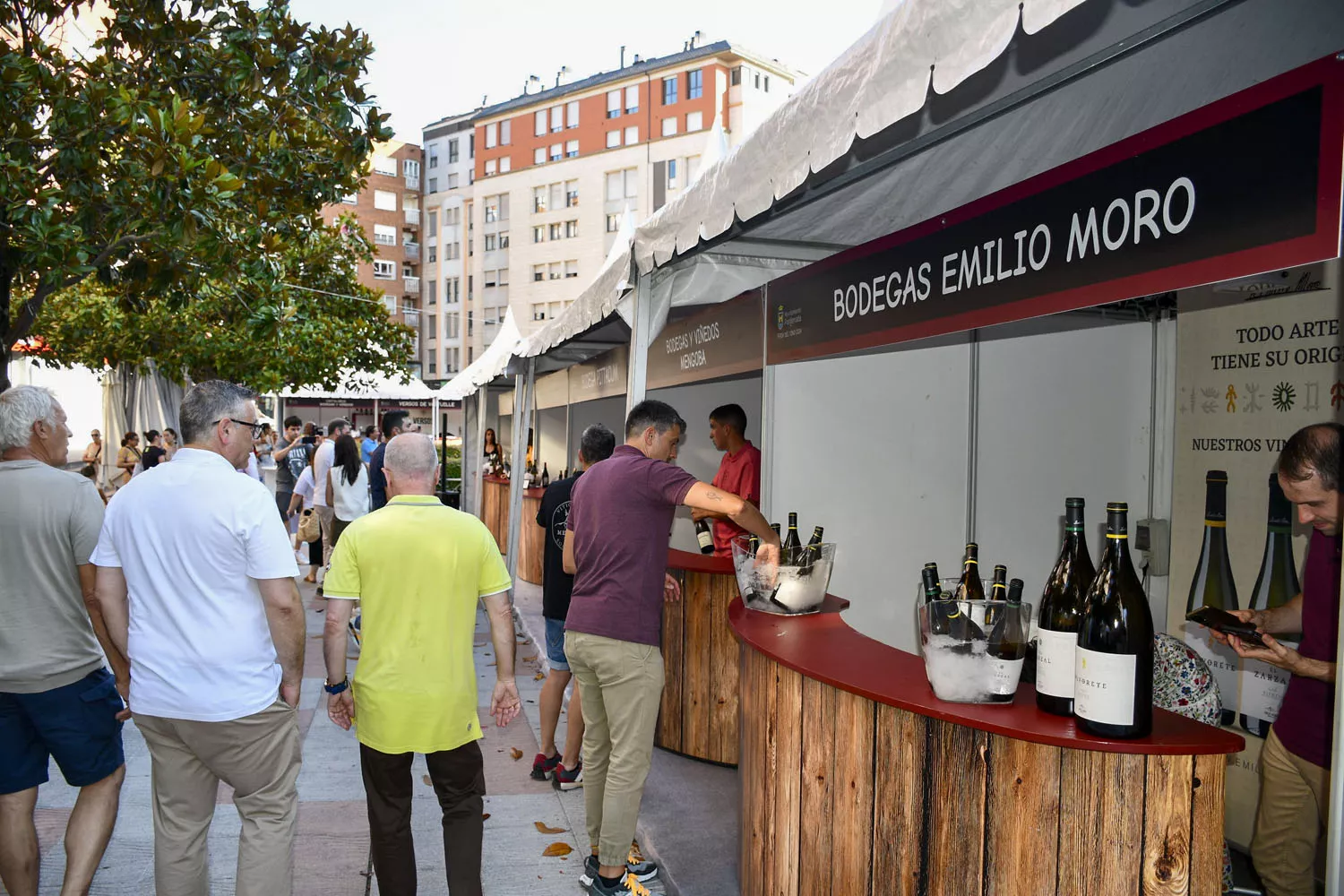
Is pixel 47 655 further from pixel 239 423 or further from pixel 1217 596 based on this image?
pixel 1217 596

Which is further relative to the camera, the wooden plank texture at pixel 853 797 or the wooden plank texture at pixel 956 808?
the wooden plank texture at pixel 853 797

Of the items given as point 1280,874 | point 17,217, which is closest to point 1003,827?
point 1280,874

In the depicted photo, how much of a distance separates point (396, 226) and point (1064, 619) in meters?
66.2

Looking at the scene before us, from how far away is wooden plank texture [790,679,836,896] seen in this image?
259cm

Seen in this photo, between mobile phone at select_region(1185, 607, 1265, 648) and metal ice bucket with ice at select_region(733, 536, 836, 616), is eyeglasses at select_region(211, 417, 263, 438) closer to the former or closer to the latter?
metal ice bucket with ice at select_region(733, 536, 836, 616)

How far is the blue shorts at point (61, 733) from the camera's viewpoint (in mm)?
3088

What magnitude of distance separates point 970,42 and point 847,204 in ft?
7.82

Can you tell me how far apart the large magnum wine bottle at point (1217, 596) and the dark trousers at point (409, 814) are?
2797mm

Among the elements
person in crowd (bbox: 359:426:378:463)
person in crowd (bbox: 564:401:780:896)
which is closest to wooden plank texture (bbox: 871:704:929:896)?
person in crowd (bbox: 564:401:780:896)

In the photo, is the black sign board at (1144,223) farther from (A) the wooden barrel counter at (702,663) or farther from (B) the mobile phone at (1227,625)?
(A) the wooden barrel counter at (702,663)

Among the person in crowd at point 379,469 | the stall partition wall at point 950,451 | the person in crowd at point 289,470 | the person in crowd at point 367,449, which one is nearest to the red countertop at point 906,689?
the stall partition wall at point 950,451

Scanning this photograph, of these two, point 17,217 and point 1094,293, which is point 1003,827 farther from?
point 17,217

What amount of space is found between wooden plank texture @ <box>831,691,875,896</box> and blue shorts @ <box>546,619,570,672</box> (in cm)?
243

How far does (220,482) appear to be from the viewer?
2846mm
